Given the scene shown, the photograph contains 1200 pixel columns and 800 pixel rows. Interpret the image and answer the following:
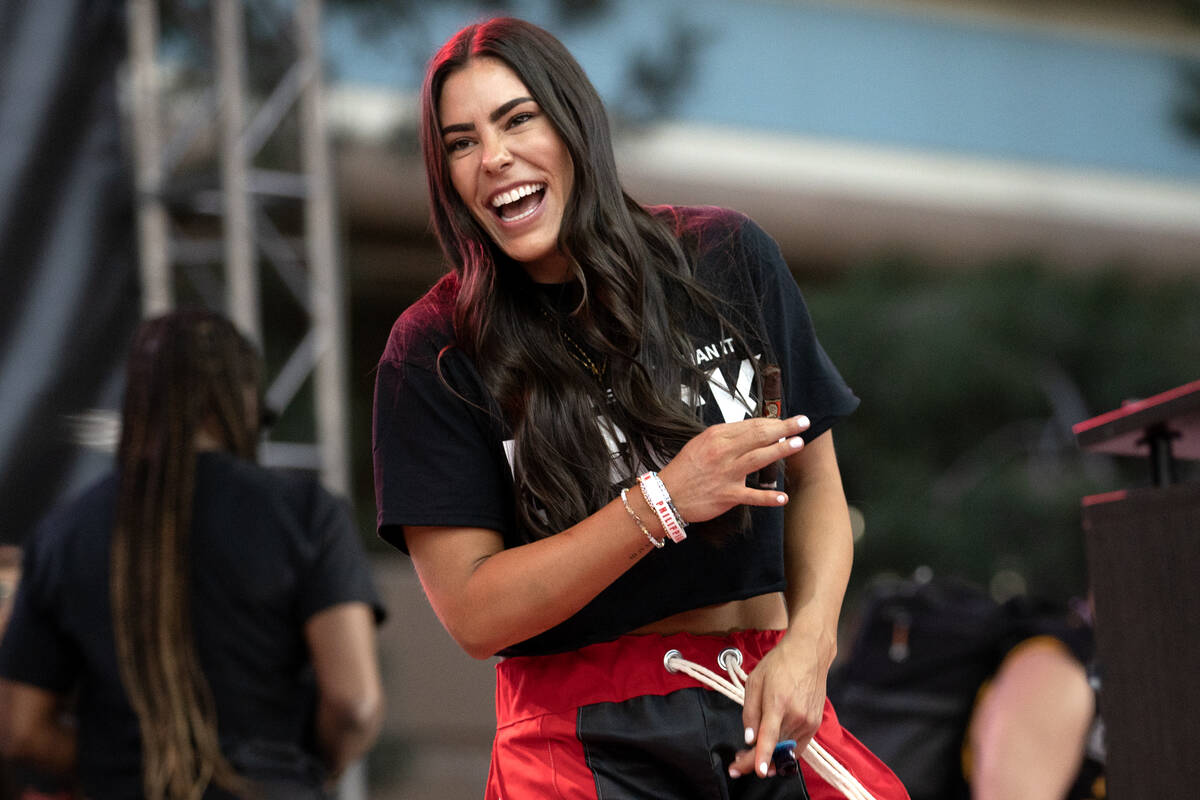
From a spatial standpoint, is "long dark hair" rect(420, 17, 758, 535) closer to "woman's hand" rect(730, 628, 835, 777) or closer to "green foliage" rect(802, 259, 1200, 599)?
"woman's hand" rect(730, 628, 835, 777)

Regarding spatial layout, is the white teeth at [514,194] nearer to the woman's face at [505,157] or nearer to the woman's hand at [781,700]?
the woman's face at [505,157]

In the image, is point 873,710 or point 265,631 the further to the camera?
point 873,710

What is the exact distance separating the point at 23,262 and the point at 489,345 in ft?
7.63

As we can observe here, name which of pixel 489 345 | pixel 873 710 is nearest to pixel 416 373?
pixel 489 345

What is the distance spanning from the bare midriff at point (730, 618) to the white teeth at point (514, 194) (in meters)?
0.47

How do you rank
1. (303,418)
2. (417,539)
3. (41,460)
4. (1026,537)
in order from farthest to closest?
(1026,537) < (303,418) < (41,460) < (417,539)

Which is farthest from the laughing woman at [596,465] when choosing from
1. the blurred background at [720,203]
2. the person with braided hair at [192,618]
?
the blurred background at [720,203]

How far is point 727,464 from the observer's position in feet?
4.09

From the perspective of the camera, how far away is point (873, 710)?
107 inches

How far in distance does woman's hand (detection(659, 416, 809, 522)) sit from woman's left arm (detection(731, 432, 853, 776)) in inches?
6.9

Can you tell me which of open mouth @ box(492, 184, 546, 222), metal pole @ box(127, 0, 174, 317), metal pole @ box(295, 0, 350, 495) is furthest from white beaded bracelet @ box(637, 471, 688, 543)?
metal pole @ box(295, 0, 350, 495)

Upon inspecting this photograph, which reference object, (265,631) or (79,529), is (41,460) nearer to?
(79,529)

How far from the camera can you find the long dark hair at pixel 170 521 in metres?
2.26

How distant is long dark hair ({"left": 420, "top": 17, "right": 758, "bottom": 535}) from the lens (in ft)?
4.52
